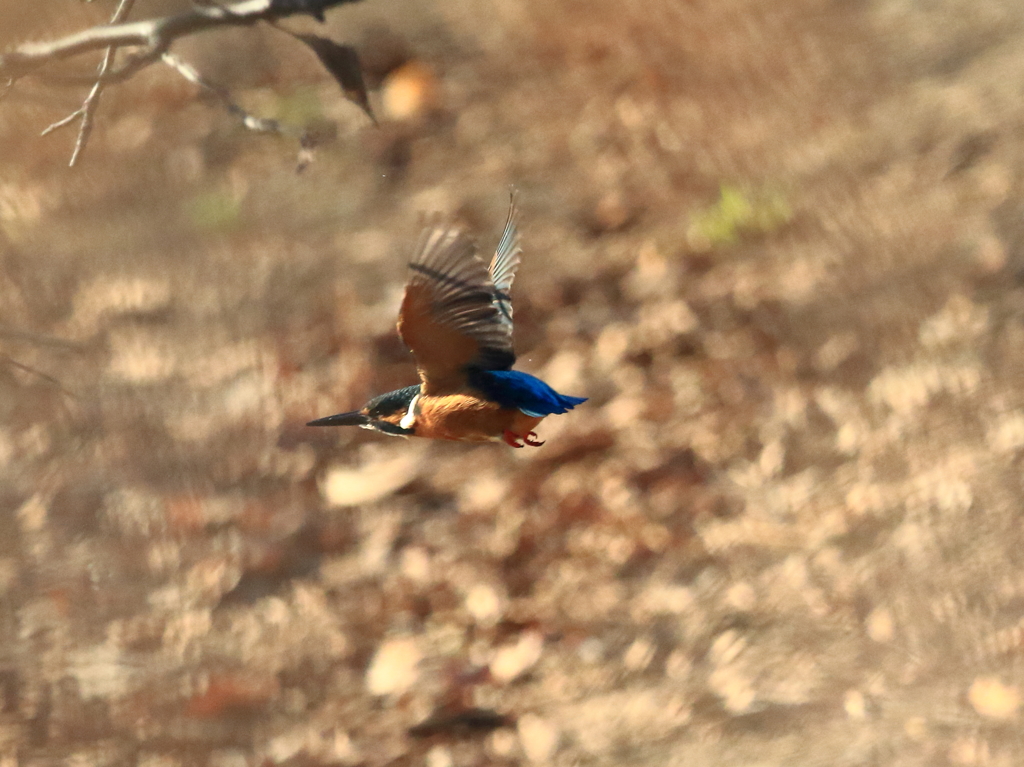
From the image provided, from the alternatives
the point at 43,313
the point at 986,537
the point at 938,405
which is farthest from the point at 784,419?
the point at 43,313

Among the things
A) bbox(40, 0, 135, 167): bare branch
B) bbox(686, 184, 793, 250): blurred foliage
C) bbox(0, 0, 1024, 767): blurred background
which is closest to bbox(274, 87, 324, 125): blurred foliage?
bbox(0, 0, 1024, 767): blurred background

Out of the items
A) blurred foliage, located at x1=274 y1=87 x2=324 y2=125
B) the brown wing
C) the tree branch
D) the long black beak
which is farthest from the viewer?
blurred foliage, located at x1=274 y1=87 x2=324 y2=125

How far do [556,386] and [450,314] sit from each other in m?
0.98

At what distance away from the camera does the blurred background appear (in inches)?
77.8

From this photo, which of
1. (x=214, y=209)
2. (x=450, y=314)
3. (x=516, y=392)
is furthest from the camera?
(x=214, y=209)

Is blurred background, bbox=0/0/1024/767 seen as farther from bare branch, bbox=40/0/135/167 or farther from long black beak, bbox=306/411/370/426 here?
long black beak, bbox=306/411/370/426

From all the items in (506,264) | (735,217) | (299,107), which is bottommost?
(506,264)

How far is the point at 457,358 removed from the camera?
4.00ft

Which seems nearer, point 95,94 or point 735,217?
point 95,94

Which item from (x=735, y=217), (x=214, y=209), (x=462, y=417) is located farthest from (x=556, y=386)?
(x=214, y=209)

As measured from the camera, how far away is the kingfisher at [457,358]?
1.10m

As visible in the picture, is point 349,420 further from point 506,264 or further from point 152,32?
point 152,32

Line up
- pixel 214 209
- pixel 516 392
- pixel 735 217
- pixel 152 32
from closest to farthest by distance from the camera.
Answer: pixel 516 392 → pixel 152 32 → pixel 735 217 → pixel 214 209

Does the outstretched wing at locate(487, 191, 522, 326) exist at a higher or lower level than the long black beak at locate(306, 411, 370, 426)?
higher
